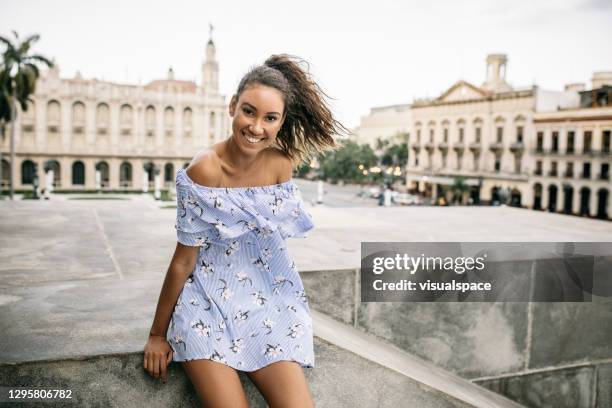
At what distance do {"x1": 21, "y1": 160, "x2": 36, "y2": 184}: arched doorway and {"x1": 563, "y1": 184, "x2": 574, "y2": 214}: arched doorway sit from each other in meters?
44.5

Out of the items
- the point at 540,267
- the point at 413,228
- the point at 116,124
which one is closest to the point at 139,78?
the point at 116,124

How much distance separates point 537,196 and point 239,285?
47408 millimetres

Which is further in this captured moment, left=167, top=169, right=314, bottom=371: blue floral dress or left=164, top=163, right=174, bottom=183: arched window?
left=164, top=163, right=174, bottom=183: arched window

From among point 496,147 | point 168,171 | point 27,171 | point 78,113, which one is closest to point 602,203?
point 496,147

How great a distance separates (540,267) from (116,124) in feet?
169

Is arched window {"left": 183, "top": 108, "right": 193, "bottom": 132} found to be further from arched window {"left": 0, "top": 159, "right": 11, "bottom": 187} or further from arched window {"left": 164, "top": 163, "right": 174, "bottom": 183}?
arched window {"left": 0, "top": 159, "right": 11, "bottom": 187}

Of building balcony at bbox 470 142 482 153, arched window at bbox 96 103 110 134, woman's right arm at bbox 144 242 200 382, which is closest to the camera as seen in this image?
woman's right arm at bbox 144 242 200 382

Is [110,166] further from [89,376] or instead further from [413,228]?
[89,376]

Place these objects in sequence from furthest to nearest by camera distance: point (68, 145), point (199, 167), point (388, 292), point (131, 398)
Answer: point (68, 145)
point (388, 292)
point (131, 398)
point (199, 167)

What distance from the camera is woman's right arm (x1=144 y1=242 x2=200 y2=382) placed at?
93.7 inches

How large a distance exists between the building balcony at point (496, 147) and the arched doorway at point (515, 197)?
4.01m

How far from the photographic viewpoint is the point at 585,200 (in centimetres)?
4041

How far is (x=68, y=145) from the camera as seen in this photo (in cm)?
4981

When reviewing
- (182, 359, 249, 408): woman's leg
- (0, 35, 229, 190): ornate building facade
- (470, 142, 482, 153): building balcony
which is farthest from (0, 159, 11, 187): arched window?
(182, 359, 249, 408): woman's leg
